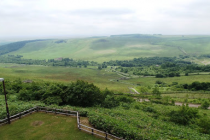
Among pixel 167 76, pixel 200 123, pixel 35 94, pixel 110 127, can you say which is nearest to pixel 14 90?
pixel 35 94

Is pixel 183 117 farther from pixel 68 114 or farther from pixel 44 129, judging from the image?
pixel 44 129

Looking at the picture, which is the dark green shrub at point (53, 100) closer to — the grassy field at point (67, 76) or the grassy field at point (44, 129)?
the grassy field at point (44, 129)

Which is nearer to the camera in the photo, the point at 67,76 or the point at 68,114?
the point at 68,114

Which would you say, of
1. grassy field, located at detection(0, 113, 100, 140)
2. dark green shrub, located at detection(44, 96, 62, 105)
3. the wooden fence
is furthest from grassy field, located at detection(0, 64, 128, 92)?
grassy field, located at detection(0, 113, 100, 140)

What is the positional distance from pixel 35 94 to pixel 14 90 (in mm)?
12962

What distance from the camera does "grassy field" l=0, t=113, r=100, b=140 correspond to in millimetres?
16391

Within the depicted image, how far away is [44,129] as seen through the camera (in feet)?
58.9

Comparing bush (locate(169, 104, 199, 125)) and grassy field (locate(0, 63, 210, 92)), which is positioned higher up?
bush (locate(169, 104, 199, 125))

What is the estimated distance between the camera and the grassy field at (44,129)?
16.4 metres

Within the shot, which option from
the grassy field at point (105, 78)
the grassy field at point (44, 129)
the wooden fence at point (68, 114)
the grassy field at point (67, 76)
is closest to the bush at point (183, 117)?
the wooden fence at point (68, 114)

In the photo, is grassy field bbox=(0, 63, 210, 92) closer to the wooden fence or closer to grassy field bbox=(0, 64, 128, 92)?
grassy field bbox=(0, 64, 128, 92)

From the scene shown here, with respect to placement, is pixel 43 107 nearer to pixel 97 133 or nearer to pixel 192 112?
pixel 97 133

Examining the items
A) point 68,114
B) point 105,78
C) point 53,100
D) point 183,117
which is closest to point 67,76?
point 105,78

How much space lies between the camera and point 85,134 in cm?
1689
